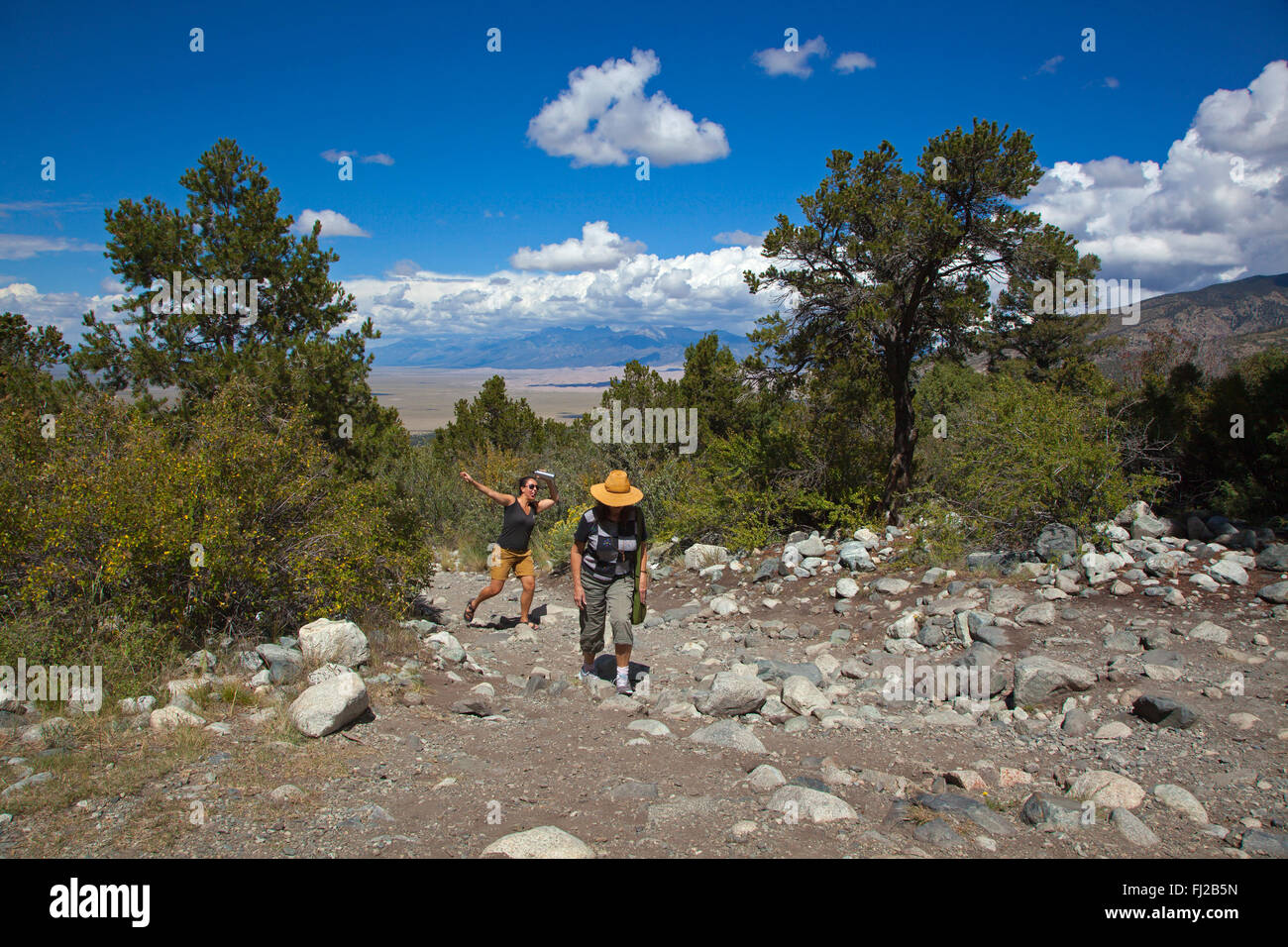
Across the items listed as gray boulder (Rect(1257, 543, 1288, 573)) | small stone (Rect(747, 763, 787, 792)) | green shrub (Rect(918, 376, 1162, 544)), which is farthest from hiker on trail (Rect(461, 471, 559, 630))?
gray boulder (Rect(1257, 543, 1288, 573))

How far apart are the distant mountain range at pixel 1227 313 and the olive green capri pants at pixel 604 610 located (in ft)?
→ 109

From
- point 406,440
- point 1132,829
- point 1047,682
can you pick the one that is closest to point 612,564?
point 1047,682

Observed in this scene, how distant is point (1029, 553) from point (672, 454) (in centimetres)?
891

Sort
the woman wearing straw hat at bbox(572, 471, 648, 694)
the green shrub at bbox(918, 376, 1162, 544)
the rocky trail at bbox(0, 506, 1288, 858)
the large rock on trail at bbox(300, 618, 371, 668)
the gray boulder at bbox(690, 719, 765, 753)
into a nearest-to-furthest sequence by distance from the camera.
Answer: the rocky trail at bbox(0, 506, 1288, 858), the gray boulder at bbox(690, 719, 765, 753), the large rock on trail at bbox(300, 618, 371, 668), the woman wearing straw hat at bbox(572, 471, 648, 694), the green shrub at bbox(918, 376, 1162, 544)

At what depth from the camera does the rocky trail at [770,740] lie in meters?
3.71

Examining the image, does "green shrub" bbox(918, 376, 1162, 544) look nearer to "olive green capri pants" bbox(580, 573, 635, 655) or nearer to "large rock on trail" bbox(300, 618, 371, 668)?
"olive green capri pants" bbox(580, 573, 635, 655)

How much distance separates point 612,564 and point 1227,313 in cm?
14856

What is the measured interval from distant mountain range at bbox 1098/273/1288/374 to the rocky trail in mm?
30361

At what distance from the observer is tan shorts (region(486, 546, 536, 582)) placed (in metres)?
8.98

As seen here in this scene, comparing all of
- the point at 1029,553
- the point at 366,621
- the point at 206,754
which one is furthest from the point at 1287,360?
the point at 206,754

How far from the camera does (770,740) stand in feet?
17.9

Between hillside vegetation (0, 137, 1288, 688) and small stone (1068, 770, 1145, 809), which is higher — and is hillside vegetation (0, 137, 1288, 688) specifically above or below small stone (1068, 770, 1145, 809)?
above

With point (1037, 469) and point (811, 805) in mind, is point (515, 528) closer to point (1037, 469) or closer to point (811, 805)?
point (811, 805)

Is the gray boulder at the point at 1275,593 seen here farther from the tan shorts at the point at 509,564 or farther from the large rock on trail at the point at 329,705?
the large rock on trail at the point at 329,705
